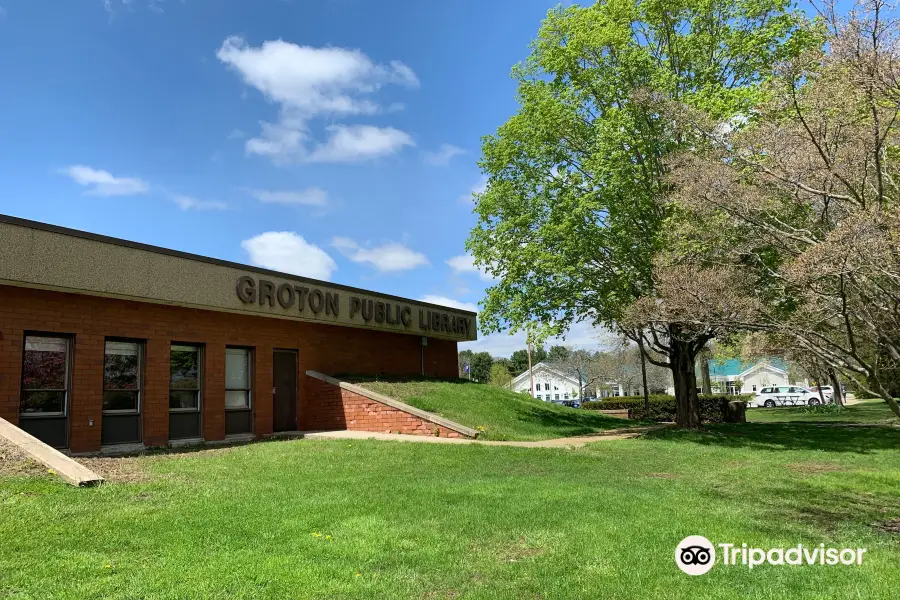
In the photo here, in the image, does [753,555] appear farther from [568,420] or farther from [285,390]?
[568,420]

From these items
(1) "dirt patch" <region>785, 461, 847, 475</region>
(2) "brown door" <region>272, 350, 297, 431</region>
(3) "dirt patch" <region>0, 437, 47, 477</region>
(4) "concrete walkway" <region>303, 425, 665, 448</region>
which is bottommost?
(1) "dirt patch" <region>785, 461, 847, 475</region>

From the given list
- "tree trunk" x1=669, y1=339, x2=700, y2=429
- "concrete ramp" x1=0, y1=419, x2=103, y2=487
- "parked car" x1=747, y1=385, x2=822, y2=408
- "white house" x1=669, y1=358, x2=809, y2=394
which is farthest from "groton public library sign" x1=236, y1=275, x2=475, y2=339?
"white house" x1=669, y1=358, x2=809, y2=394

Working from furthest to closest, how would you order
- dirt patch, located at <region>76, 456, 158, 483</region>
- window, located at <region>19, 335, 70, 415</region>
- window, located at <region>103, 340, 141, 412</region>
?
window, located at <region>103, 340, 141, 412</region> → window, located at <region>19, 335, 70, 415</region> → dirt patch, located at <region>76, 456, 158, 483</region>

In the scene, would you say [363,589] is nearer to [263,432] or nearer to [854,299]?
[854,299]

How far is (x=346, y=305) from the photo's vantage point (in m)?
19.1

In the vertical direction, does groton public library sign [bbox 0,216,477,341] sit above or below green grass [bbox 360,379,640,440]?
above

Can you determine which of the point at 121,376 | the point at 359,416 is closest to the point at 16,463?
the point at 121,376

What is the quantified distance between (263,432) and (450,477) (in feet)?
28.8

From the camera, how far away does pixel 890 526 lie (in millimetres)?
6840

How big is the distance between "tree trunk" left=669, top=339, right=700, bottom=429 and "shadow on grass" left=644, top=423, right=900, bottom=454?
1.91ft

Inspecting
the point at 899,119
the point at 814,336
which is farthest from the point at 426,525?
the point at 899,119

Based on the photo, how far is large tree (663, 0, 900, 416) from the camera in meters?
6.04

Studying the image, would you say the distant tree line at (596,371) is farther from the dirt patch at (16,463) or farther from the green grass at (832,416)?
the dirt patch at (16,463)

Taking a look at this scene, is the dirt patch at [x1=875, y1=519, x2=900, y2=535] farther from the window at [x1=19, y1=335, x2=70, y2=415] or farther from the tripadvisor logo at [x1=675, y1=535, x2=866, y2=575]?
the window at [x1=19, y1=335, x2=70, y2=415]
